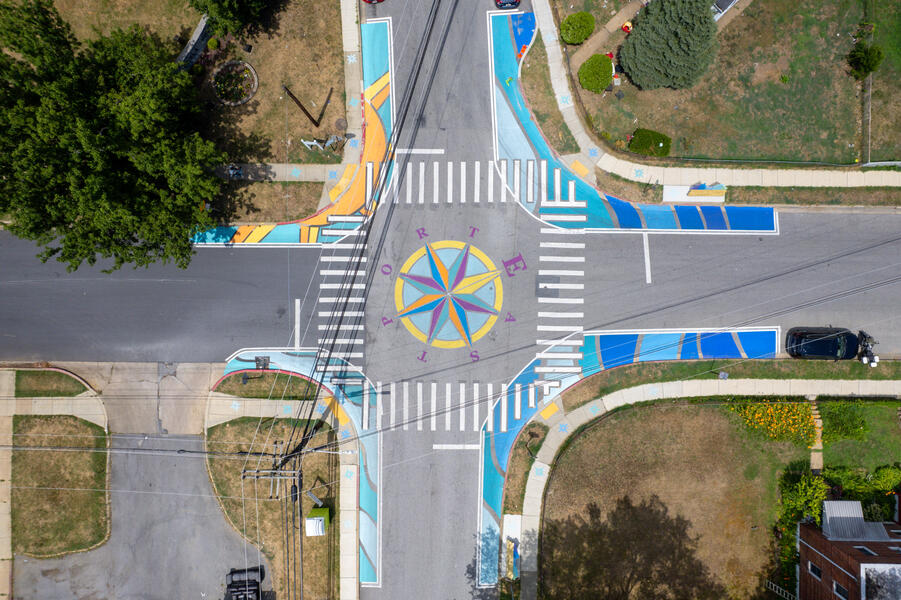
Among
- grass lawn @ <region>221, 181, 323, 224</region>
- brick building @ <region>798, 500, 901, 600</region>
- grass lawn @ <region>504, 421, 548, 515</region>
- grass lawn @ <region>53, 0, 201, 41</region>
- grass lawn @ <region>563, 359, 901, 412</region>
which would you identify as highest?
grass lawn @ <region>53, 0, 201, 41</region>

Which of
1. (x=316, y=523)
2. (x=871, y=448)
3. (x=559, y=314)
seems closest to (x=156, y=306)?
(x=316, y=523)

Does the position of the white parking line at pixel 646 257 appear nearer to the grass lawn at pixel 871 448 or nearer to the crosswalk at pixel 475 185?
the crosswalk at pixel 475 185

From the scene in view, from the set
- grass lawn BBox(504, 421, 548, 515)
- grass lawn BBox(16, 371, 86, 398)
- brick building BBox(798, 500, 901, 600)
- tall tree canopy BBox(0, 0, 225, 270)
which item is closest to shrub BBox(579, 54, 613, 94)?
grass lawn BBox(504, 421, 548, 515)

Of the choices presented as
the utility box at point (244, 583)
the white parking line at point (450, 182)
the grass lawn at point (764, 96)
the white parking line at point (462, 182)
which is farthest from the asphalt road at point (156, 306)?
the grass lawn at point (764, 96)

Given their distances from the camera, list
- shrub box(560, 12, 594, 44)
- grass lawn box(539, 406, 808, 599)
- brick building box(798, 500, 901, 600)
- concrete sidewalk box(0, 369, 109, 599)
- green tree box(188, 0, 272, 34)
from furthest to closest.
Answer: concrete sidewalk box(0, 369, 109, 599)
grass lawn box(539, 406, 808, 599)
shrub box(560, 12, 594, 44)
green tree box(188, 0, 272, 34)
brick building box(798, 500, 901, 600)

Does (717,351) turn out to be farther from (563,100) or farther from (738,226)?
(563,100)

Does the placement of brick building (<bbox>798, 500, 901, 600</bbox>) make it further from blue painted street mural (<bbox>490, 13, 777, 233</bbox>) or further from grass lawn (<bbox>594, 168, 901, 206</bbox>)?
grass lawn (<bbox>594, 168, 901, 206</bbox>)
